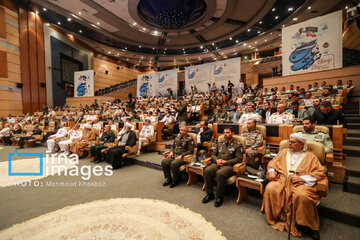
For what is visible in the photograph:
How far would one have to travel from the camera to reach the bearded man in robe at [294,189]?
1.71 m

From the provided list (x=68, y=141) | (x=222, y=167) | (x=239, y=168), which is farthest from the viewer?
(x=68, y=141)

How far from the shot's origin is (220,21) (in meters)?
12.8

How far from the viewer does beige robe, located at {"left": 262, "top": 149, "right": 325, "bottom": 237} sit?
1.71m

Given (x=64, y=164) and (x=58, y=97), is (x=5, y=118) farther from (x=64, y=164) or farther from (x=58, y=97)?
(x=64, y=164)

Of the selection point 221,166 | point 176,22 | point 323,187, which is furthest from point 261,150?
point 176,22

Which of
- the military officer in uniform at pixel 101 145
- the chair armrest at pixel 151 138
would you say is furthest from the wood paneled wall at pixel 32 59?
the chair armrest at pixel 151 138

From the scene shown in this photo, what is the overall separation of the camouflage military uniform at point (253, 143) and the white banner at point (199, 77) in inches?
319

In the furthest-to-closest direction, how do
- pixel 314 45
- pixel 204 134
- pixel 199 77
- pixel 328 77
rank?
1. pixel 199 77
2. pixel 328 77
3. pixel 314 45
4. pixel 204 134

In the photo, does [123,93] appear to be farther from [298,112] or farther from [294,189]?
[294,189]

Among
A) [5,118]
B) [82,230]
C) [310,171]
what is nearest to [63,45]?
[5,118]

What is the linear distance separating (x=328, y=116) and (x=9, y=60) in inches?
601

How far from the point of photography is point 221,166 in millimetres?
2654

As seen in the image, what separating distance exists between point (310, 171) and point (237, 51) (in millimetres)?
19117

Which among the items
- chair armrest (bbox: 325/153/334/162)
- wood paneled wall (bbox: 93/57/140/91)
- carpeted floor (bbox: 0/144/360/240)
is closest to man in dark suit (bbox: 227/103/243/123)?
carpeted floor (bbox: 0/144/360/240)
